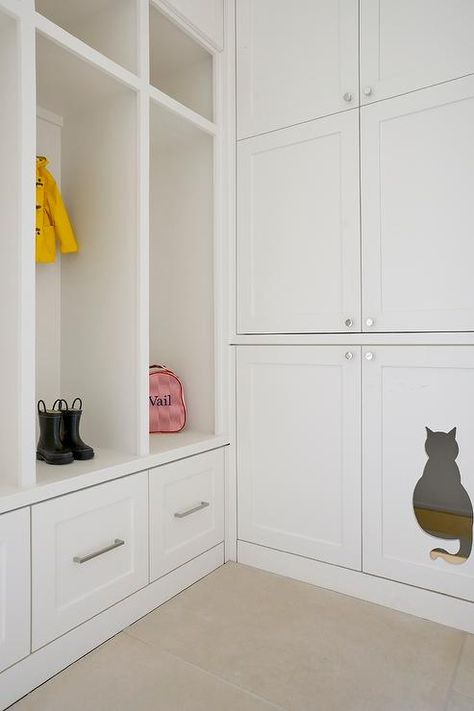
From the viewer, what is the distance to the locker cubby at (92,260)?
5.79 ft

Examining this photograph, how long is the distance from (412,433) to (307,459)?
413 mm

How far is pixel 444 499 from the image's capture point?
1.67 metres

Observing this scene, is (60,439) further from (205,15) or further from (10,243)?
(205,15)

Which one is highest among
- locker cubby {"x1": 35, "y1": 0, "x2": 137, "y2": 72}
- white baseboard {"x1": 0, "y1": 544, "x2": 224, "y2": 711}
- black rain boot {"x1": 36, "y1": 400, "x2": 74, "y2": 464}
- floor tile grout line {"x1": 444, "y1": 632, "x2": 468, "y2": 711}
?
locker cubby {"x1": 35, "y1": 0, "x2": 137, "y2": 72}

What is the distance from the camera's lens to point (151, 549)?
69.2 inches

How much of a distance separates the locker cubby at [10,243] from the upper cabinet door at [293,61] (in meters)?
0.96

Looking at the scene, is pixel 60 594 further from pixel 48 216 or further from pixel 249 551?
pixel 48 216

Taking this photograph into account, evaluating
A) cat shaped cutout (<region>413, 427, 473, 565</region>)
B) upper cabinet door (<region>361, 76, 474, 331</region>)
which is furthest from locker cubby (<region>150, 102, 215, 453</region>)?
cat shaped cutout (<region>413, 427, 473, 565</region>)

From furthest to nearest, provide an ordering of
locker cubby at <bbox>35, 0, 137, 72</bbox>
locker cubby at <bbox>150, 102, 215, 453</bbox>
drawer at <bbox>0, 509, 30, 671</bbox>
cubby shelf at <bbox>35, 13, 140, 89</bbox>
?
locker cubby at <bbox>150, 102, 215, 453</bbox> < locker cubby at <bbox>35, 0, 137, 72</bbox> < cubby shelf at <bbox>35, 13, 140, 89</bbox> < drawer at <bbox>0, 509, 30, 671</bbox>

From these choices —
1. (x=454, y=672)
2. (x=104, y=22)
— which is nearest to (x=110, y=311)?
(x=104, y=22)

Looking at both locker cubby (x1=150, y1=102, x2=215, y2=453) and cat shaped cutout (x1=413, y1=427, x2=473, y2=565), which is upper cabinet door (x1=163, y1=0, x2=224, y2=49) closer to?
locker cubby (x1=150, y1=102, x2=215, y2=453)

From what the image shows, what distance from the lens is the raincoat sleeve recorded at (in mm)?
1909

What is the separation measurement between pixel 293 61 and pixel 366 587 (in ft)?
6.46

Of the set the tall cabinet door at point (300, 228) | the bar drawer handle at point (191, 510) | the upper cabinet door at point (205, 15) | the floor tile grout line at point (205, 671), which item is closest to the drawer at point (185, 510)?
the bar drawer handle at point (191, 510)
